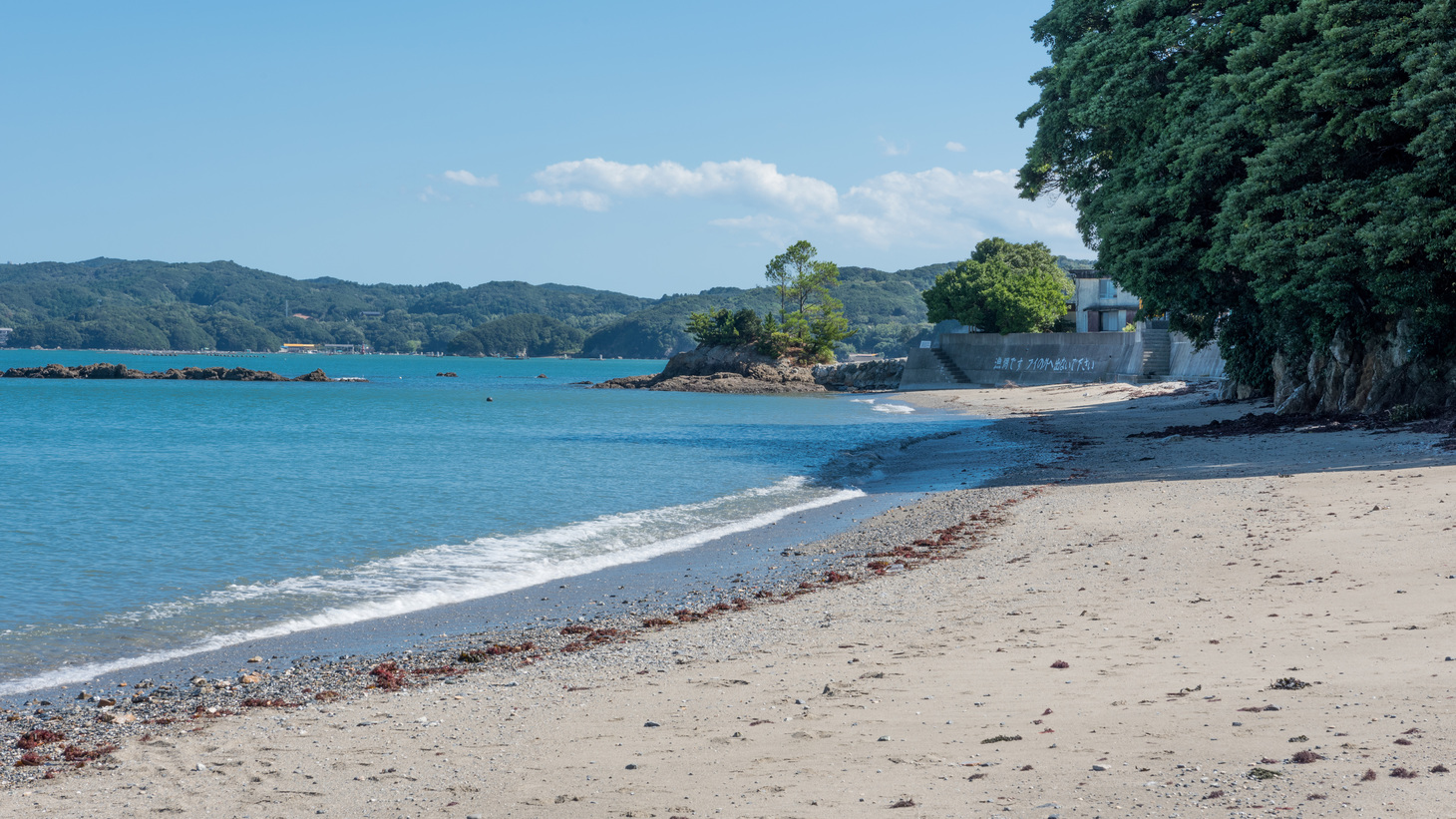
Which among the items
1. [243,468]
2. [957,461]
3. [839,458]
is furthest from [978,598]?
[243,468]

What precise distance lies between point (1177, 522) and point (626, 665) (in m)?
8.07

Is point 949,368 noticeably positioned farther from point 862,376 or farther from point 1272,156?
point 1272,156

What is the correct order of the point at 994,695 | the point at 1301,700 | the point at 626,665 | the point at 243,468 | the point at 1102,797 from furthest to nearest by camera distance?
the point at 243,468
the point at 626,665
the point at 994,695
the point at 1301,700
the point at 1102,797

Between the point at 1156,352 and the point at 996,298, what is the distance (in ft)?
73.8

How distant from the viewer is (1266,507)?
13305mm

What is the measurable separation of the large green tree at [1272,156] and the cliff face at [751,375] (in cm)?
5492

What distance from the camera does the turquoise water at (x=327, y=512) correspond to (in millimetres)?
10812

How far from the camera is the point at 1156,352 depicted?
189ft

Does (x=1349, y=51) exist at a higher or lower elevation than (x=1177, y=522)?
higher

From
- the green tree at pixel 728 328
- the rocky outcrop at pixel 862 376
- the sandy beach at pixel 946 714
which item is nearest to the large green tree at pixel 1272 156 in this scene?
the sandy beach at pixel 946 714

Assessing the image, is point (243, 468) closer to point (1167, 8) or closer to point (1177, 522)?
point (1177, 522)

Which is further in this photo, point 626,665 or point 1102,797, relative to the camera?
point 626,665

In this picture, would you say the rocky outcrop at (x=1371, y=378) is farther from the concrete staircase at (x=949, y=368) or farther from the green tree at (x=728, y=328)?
the green tree at (x=728, y=328)

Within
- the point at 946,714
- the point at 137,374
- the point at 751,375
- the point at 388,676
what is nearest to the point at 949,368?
the point at 751,375
